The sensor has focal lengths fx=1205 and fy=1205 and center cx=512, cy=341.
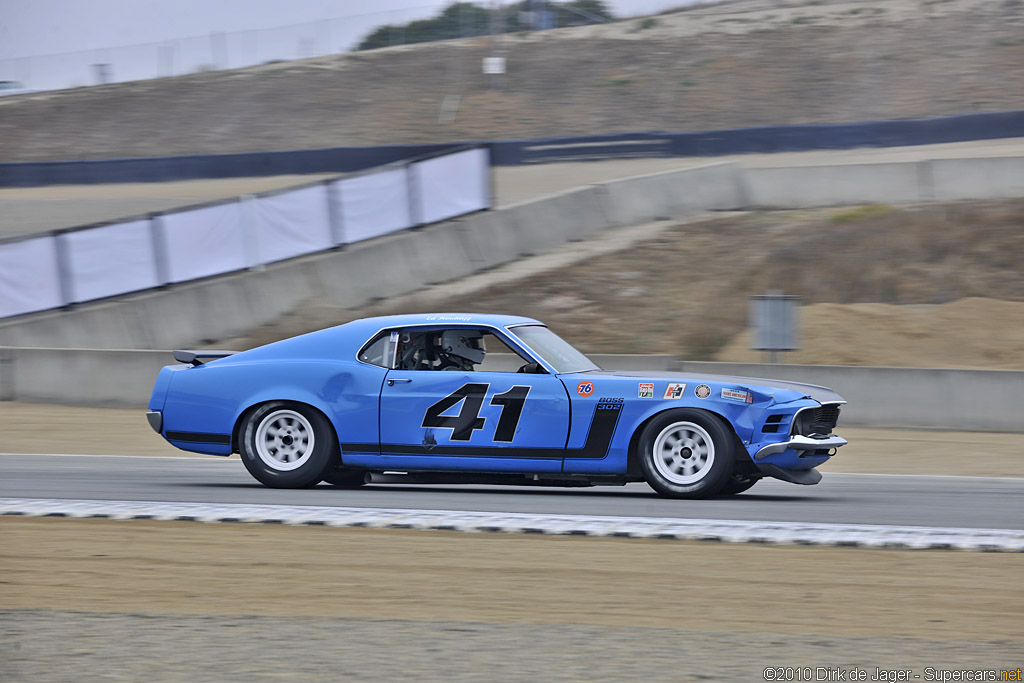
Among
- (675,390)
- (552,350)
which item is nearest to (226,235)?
(552,350)

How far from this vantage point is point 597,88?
47250mm

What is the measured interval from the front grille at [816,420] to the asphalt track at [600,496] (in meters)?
0.53

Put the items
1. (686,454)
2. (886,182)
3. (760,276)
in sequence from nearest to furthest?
1. (686,454)
2. (760,276)
3. (886,182)

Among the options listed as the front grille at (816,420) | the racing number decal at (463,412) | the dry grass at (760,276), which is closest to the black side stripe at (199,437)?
the racing number decal at (463,412)

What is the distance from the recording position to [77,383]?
16797 mm

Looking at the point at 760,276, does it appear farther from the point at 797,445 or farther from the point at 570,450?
the point at 570,450

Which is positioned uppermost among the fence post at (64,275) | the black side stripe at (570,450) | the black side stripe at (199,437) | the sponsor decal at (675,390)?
the fence post at (64,275)

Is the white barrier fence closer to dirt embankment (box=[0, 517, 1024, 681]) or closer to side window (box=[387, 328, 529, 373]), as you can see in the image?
side window (box=[387, 328, 529, 373])

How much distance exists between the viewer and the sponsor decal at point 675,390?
8.23 metres

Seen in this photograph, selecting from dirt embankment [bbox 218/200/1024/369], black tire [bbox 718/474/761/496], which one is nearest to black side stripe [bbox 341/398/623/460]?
black tire [bbox 718/474/761/496]

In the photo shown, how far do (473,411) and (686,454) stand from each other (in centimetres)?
151

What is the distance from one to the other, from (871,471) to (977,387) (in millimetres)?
4125

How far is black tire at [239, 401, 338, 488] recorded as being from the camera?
8758mm

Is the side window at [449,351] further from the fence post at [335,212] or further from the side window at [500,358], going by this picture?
the fence post at [335,212]
